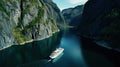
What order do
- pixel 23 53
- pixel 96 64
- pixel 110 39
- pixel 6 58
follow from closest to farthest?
pixel 96 64 < pixel 6 58 < pixel 23 53 < pixel 110 39

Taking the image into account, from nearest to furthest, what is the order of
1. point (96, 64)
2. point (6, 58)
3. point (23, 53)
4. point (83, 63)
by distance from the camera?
point (96, 64), point (83, 63), point (6, 58), point (23, 53)

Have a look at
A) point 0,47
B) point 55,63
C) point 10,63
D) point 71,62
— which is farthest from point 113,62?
point 0,47

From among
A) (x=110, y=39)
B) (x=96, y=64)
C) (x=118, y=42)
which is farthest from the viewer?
(x=110, y=39)

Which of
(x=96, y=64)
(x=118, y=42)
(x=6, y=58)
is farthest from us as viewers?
(x=118, y=42)

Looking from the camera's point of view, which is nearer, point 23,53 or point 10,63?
point 10,63

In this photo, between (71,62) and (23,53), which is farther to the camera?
(23,53)

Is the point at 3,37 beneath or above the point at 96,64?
above

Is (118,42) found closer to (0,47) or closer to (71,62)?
(71,62)

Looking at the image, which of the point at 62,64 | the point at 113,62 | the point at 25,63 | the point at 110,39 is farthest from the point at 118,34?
the point at 25,63

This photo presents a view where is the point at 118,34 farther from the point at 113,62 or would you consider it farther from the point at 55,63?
the point at 55,63
